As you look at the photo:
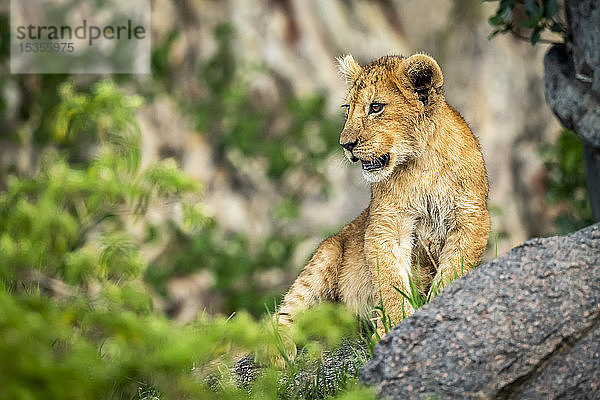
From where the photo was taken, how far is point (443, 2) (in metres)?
10.2

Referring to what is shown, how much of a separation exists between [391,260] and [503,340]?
0.79m

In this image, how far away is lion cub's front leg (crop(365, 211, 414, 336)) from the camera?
3.92 m

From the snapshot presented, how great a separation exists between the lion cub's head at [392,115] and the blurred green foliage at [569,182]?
4478mm

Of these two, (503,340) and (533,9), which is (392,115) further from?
(533,9)

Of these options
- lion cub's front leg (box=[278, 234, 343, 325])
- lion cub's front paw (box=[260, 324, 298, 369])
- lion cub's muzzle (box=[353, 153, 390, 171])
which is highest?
lion cub's muzzle (box=[353, 153, 390, 171])

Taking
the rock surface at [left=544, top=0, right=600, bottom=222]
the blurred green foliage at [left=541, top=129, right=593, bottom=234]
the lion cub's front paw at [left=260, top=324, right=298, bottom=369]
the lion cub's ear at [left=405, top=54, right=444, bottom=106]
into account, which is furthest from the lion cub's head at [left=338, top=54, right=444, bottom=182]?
the blurred green foliage at [left=541, top=129, right=593, bottom=234]

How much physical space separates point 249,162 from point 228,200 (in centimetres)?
63

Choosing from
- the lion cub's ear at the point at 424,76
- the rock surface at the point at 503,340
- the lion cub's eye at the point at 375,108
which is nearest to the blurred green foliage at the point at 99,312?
the rock surface at the point at 503,340

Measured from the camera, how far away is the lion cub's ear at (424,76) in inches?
148

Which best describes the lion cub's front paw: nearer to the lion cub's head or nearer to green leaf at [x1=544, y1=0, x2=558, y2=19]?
the lion cub's head

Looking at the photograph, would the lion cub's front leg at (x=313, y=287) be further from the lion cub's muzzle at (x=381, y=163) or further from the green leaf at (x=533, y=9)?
the green leaf at (x=533, y=9)

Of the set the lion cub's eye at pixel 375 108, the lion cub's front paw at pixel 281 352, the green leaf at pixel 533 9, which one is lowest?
the lion cub's front paw at pixel 281 352

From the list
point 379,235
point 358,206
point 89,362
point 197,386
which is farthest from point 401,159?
point 358,206

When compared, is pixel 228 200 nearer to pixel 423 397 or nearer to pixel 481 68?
pixel 481 68
